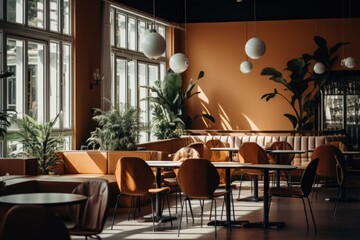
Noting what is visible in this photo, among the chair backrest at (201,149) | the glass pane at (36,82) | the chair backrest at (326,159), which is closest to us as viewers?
the chair backrest at (326,159)

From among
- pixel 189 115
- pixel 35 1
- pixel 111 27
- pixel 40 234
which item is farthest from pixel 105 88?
pixel 40 234

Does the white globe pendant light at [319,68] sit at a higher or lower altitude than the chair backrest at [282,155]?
higher

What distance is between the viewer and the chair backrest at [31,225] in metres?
3.76

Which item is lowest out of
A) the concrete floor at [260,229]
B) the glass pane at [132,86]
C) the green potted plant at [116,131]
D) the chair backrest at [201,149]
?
the concrete floor at [260,229]

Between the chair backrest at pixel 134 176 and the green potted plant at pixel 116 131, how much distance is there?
2.97 meters

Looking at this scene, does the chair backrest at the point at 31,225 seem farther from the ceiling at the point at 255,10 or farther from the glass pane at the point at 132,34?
the ceiling at the point at 255,10

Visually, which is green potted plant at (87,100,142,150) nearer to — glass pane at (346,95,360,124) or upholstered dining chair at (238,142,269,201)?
upholstered dining chair at (238,142,269,201)

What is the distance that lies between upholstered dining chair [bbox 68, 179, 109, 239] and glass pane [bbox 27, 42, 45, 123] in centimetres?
496

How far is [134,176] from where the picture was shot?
796 centimetres

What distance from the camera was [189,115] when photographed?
1717cm

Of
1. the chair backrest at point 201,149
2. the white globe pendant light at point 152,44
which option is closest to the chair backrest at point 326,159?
the chair backrest at point 201,149

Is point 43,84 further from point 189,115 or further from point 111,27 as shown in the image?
point 189,115

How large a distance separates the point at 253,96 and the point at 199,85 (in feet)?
Answer: 4.56

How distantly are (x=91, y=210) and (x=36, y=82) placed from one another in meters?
5.43
